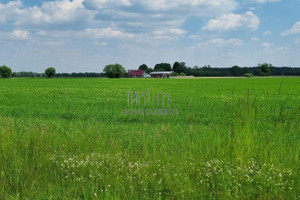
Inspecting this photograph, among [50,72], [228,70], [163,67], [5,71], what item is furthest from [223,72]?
[5,71]

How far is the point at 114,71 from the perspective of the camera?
15025cm

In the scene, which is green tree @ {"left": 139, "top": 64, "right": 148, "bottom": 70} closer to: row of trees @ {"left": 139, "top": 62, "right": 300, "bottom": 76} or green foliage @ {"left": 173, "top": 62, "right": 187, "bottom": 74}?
row of trees @ {"left": 139, "top": 62, "right": 300, "bottom": 76}

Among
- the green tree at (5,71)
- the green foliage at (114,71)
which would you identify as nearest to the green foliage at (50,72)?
the green tree at (5,71)

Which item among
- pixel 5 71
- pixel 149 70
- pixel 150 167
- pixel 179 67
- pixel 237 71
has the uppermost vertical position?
pixel 179 67

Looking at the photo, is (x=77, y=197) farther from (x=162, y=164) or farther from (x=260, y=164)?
(x=260, y=164)

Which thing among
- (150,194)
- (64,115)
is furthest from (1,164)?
(64,115)

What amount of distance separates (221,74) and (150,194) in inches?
6507

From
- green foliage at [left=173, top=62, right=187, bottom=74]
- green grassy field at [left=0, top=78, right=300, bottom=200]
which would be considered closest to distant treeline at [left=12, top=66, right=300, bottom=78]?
green foliage at [left=173, top=62, right=187, bottom=74]

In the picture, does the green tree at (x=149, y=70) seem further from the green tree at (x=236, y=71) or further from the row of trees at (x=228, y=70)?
the green tree at (x=236, y=71)

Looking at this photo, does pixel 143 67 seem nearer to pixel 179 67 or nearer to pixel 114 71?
pixel 179 67

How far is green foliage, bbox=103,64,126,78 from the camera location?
150875 mm

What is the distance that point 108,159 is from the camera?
232 inches

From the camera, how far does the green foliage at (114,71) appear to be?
495 ft

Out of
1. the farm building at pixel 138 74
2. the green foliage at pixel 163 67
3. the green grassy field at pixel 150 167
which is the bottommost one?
the green grassy field at pixel 150 167
